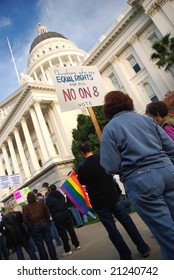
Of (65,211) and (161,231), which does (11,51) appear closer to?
(161,231)

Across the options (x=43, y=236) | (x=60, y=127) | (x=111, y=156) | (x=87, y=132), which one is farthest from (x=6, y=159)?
(x=111, y=156)

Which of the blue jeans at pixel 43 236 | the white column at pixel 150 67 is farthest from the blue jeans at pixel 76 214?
the white column at pixel 150 67

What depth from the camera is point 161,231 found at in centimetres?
224

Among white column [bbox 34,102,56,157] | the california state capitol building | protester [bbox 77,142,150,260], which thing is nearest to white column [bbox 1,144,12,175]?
the california state capitol building

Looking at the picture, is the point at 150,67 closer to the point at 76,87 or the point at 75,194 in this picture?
the point at 75,194

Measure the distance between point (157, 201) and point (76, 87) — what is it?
3829mm

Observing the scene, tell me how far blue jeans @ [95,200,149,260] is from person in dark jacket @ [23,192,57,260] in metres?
2.33

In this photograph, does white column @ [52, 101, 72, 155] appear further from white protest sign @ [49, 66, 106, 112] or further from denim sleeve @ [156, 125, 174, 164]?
denim sleeve @ [156, 125, 174, 164]

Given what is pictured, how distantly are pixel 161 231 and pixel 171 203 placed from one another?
0.27 m

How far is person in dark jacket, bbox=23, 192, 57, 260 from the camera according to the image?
572 cm

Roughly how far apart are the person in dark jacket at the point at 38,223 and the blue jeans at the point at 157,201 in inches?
154

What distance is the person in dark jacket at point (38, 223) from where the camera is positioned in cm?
572

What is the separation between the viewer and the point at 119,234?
12.5 ft
